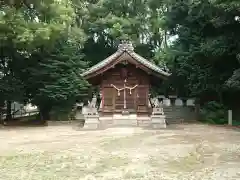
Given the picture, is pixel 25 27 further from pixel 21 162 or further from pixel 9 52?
pixel 21 162

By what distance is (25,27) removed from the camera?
1919 centimetres

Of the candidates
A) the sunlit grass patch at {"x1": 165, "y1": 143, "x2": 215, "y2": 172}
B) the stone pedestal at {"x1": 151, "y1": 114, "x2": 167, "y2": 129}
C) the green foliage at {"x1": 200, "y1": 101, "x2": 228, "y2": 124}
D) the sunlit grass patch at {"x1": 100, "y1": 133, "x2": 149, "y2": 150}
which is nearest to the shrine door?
the stone pedestal at {"x1": 151, "y1": 114, "x2": 167, "y2": 129}

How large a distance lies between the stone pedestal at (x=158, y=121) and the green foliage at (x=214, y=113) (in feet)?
15.2

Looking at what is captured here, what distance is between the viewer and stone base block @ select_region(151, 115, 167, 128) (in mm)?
17953

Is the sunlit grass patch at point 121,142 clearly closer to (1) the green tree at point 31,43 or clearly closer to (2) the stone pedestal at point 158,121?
(2) the stone pedestal at point 158,121

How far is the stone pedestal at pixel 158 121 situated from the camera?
17.9 metres

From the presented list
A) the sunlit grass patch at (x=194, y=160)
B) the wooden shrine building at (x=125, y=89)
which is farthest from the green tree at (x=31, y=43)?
the sunlit grass patch at (x=194, y=160)

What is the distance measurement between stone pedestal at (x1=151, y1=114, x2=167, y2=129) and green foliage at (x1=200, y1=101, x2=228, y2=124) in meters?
→ 4.62

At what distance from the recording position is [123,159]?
8.84m

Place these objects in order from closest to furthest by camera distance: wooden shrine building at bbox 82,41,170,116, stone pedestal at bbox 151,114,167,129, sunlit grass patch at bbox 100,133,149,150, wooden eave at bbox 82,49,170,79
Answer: sunlit grass patch at bbox 100,133,149,150
stone pedestal at bbox 151,114,167,129
wooden eave at bbox 82,49,170,79
wooden shrine building at bbox 82,41,170,116

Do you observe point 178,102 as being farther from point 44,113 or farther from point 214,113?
point 44,113

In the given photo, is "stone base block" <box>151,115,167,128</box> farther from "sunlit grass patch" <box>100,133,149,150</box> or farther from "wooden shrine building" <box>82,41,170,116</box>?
"sunlit grass patch" <box>100,133,149,150</box>

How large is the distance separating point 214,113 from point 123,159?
14.0 m

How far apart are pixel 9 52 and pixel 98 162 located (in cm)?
1616
